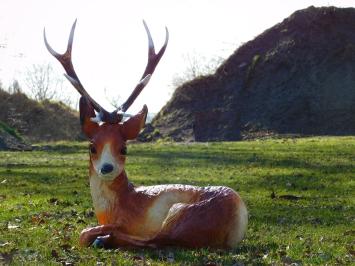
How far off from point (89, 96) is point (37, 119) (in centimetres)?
4595

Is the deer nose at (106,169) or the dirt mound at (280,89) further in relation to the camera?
the dirt mound at (280,89)

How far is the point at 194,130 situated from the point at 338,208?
33667 millimetres

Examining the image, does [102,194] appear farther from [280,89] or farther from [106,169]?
[280,89]

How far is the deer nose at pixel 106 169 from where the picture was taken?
7785mm

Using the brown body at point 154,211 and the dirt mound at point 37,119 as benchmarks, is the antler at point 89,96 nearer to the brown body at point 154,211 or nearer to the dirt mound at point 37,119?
the brown body at point 154,211

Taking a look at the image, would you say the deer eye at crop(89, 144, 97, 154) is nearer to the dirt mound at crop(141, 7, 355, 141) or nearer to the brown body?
the brown body

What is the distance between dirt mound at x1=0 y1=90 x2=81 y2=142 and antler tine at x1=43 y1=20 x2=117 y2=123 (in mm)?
42041

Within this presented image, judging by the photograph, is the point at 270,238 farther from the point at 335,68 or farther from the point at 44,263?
the point at 335,68

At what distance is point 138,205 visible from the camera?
7.95m

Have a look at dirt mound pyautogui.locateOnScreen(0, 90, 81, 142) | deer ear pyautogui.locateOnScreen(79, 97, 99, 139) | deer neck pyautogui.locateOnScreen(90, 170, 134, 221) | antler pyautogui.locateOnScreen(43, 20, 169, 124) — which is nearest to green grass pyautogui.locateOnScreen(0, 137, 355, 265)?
deer neck pyautogui.locateOnScreen(90, 170, 134, 221)

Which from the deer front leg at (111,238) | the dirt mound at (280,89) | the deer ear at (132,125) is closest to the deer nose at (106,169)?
the deer ear at (132,125)

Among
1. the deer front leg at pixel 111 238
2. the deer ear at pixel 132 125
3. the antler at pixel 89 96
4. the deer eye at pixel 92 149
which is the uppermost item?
the antler at pixel 89 96

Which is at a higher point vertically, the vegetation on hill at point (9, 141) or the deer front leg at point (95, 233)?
the vegetation on hill at point (9, 141)

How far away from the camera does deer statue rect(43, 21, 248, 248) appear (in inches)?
302
